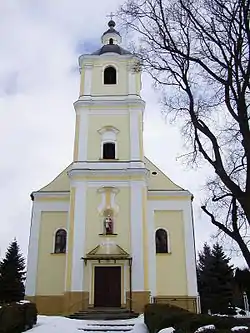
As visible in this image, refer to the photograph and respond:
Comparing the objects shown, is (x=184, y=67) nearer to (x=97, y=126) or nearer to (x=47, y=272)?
(x=97, y=126)

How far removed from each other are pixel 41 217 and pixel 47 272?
3258mm

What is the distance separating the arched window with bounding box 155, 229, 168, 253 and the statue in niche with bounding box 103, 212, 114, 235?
3.09m

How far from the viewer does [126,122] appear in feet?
82.9

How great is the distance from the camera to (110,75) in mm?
27156

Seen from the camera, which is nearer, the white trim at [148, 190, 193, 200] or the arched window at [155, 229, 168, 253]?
the arched window at [155, 229, 168, 253]

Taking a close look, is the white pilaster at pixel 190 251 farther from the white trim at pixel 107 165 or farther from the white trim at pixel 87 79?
the white trim at pixel 87 79

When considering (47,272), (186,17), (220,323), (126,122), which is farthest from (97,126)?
(220,323)

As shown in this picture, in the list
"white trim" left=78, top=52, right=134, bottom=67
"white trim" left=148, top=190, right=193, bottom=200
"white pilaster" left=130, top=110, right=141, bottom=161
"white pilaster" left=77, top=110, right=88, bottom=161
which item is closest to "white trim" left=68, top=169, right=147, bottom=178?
"white pilaster" left=130, top=110, right=141, bottom=161

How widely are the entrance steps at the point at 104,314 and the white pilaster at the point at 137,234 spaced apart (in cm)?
170

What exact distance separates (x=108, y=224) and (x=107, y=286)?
323 centimetres

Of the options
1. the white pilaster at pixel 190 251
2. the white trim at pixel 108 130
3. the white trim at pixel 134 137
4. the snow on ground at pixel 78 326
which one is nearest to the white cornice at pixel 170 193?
the white pilaster at pixel 190 251

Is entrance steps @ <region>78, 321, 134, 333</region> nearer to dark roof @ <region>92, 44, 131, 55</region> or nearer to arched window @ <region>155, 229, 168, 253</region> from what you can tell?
arched window @ <region>155, 229, 168, 253</region>

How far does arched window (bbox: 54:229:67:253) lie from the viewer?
23609 mm

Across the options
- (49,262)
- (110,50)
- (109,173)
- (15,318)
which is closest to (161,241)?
(109,173)
